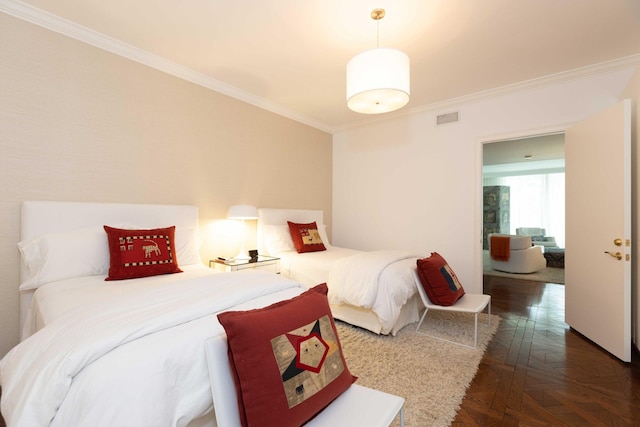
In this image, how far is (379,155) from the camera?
4816mm

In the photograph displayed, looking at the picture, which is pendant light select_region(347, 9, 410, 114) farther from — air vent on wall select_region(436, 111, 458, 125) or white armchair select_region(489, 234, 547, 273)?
white armchair select_region(489, 234, 547, 273)

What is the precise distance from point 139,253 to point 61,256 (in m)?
0.52

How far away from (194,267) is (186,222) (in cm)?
58

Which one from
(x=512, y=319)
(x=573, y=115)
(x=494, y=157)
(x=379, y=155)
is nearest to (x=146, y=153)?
(x=379, y=155)

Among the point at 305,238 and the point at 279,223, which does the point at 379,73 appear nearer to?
the point at 305,238

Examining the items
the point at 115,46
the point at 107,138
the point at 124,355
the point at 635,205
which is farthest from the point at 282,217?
the point at 635,205

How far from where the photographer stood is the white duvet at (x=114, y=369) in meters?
0.99

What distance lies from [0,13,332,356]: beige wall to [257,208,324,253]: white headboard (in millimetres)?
184

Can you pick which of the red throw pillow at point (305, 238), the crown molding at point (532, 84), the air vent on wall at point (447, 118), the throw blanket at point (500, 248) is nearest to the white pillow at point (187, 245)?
the red throw pillow at point (305, 238)

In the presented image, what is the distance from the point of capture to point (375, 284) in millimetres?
2707

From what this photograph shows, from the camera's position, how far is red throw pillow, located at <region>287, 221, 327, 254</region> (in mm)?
3963

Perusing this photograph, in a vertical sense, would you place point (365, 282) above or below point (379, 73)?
below

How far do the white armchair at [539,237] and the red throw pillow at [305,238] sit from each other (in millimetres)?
6337

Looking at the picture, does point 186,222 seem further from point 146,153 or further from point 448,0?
point 448,0
